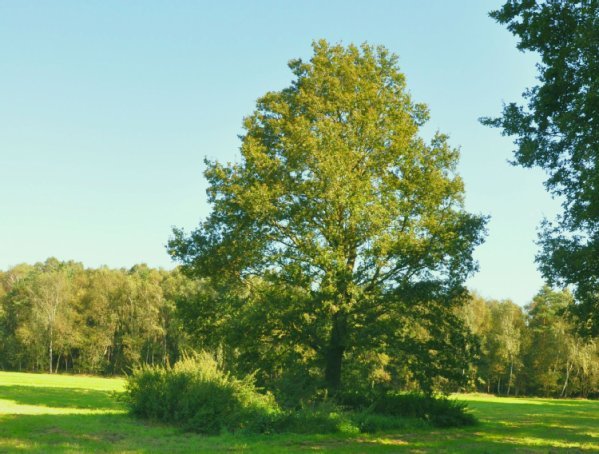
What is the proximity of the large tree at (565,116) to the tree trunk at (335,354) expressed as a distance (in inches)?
321

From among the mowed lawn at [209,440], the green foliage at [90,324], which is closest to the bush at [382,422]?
the mowed lawn at [209,440]

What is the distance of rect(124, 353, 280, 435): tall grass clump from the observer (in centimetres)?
1752

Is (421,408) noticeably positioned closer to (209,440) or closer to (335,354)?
(335,354)

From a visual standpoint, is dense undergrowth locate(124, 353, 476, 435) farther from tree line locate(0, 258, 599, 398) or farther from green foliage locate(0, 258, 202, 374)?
green foliage locate(0, 258, 202, 374)

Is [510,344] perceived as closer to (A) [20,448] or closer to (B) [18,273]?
(A) [20,448]

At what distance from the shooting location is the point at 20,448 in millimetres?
12664

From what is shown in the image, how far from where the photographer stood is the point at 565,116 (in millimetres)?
14680

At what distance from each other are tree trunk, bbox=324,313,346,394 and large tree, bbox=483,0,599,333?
816 cm

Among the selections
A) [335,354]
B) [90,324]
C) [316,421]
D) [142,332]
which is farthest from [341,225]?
[90,324]

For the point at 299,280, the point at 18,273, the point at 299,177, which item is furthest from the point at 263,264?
the point at 18,273

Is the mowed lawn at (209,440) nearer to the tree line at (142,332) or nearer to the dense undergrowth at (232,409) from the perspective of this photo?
the dense undergrowth at (232,409)

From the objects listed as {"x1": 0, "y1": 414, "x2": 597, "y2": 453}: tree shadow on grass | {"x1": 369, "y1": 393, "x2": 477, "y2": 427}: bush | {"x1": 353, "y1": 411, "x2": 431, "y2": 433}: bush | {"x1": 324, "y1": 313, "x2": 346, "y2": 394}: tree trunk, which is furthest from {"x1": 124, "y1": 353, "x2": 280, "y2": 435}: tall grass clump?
{"x1": 369, "y1": 393, "x2": 477, "y2": 427}: bush

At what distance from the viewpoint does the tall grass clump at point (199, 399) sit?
57.5ft

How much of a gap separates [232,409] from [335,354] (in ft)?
22.9
